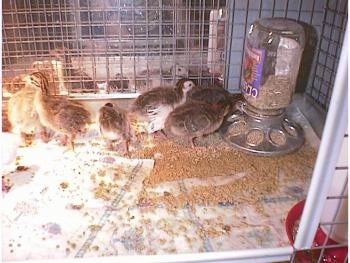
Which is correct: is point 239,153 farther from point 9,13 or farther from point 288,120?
point 9,13

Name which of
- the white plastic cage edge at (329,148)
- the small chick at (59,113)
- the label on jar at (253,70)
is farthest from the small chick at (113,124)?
the white plastic cage edge at (329,148)

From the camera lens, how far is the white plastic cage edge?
0.73 meters

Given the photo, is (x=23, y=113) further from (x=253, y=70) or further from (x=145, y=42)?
(x=253, y=70)

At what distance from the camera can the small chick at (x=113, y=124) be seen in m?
1.35

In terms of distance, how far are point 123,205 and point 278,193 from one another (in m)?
0.47

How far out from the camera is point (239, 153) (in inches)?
56.4

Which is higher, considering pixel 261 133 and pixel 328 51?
pixel 328 51

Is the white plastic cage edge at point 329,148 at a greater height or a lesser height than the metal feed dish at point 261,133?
greater

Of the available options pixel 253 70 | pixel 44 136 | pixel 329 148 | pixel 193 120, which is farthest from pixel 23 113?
pixel 329 148

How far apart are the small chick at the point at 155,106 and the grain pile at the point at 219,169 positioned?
0.25 feet

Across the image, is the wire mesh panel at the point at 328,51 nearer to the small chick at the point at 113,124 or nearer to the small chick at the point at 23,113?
the small chick at the point at 113,124

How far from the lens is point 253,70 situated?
4.75 feet

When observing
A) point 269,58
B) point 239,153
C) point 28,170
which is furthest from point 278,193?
point 28,170

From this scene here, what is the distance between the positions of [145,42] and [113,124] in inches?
18.3
